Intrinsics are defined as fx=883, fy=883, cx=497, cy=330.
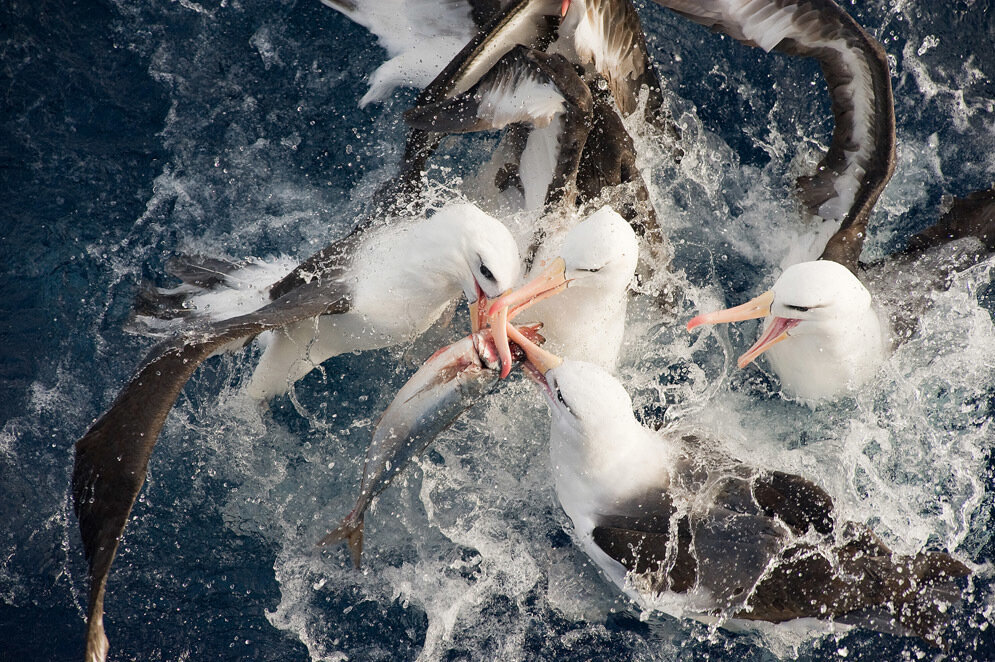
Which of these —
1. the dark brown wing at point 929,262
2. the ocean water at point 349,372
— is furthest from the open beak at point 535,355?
the dark brown wing at point 929,262

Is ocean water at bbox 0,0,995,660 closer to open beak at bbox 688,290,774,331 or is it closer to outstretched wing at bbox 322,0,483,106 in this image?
outstretched wing at bbox 322,0,483,106

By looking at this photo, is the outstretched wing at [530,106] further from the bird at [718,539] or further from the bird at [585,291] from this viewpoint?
the bird at [718,539]

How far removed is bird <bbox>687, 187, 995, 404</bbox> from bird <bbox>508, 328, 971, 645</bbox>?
89 centimetres

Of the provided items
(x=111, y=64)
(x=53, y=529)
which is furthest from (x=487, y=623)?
(x=111, y=64)

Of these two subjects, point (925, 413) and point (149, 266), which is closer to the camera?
point (925, 413)

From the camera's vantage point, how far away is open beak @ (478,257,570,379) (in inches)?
186

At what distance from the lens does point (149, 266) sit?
6176 millimetres

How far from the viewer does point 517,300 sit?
488 centimetres

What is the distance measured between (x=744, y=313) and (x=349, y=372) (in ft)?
8.58

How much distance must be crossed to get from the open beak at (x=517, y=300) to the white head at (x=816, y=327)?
89cm

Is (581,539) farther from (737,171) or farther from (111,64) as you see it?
(111,64)

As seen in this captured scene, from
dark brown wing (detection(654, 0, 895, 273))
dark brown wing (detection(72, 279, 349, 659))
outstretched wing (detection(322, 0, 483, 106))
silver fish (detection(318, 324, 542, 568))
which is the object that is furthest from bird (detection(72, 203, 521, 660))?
dark brown wing (detection(654, 0, 895, 273))

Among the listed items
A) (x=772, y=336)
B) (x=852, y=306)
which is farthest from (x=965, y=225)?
(x=772, y=336)

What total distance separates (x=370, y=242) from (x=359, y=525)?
177 cm
